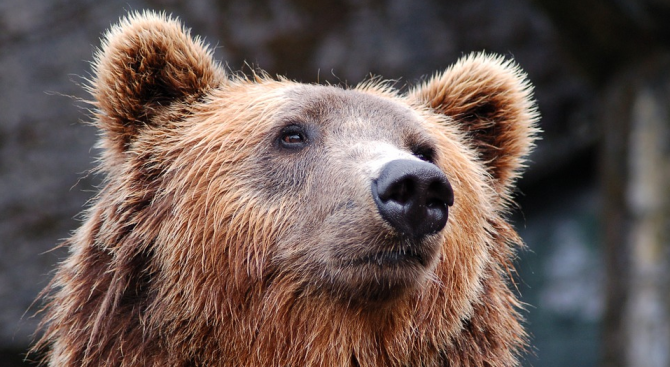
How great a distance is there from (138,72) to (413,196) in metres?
1.98

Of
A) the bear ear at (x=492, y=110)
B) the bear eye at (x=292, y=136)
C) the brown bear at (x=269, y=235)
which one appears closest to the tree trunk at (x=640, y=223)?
the bear ear at (x=492, y=110)

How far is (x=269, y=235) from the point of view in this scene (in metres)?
4.12

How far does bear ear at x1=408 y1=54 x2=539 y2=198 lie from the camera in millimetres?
5168

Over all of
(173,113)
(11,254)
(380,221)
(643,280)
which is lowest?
(11,254)

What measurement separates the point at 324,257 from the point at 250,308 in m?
0.56

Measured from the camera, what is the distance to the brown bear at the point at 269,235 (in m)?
3.89

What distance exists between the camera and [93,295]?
4.33 m

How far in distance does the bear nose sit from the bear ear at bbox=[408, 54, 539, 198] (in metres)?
1.52

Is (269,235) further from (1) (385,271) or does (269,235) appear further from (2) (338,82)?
(2) (338,82)

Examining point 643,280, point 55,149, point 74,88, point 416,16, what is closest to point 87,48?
point 74,88

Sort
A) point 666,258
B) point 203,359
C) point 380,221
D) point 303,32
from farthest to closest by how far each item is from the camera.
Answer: point 303,32, point 666,258, point 203,359, point 380,221

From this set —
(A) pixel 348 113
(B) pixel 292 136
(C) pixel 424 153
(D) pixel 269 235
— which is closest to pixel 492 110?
(C) pixel 424 153

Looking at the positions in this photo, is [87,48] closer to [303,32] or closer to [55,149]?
[55,149]

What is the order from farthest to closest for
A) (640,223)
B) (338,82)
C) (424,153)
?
(338,82) < (640,223) < (424,153)
